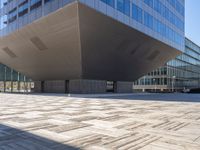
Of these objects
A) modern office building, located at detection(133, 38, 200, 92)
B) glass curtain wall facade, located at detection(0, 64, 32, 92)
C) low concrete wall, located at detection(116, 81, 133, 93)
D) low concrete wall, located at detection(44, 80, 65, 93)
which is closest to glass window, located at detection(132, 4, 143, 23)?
low concrete wall, located at detection(116, 81, 133, 93)

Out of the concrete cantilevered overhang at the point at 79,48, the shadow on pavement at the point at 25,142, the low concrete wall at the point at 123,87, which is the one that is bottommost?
the shadow on pavement at the point at 25,142

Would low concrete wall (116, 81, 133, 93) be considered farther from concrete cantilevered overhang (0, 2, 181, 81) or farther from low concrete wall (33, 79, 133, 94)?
concrete cantilevered overhang (0, 2, 181, 81)

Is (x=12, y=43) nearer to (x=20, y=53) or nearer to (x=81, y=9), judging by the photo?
(x=20, y=53)

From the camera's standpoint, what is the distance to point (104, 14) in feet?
95.3

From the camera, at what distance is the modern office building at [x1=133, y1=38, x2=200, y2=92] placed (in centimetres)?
7244

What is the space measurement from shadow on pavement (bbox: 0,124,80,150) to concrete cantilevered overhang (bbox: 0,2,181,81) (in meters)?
22.3

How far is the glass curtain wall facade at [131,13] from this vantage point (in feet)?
101

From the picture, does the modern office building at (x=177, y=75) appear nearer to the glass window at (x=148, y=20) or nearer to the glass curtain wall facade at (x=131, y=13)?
the glass curtain wall facade at (x=131, y=13)

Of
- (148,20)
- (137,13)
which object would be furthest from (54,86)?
(148,20)

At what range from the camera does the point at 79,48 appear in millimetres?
31094

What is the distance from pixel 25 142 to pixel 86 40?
26.0 m

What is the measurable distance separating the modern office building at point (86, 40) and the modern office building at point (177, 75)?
21910 mm

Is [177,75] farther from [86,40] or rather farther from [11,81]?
[86,40]

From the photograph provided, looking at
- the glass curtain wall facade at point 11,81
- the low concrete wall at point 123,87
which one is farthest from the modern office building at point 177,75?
the glass curtain wall facade at point 11,81
